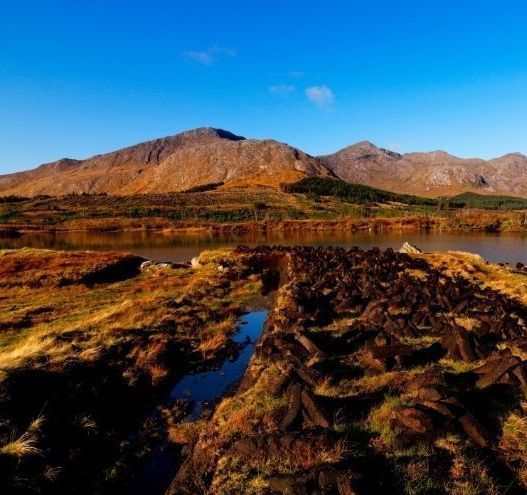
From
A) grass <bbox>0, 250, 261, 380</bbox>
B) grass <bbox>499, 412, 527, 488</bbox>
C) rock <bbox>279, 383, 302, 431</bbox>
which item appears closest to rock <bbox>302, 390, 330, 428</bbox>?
rock <bbox>279, 383, 302, 431</bbox>

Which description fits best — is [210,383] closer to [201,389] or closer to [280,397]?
[201,389]

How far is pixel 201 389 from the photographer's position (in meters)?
18.3

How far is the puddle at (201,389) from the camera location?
12078 mm

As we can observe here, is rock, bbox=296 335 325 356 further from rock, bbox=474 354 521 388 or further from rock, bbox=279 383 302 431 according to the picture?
rock, bbox=474 354 521 388

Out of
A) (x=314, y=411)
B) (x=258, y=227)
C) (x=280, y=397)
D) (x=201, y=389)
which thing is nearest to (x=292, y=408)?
(x=314, y=411)

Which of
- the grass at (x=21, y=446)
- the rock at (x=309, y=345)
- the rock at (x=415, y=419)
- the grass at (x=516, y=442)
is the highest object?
the rock at (x=415, y=419)

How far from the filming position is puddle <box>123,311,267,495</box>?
1208cm

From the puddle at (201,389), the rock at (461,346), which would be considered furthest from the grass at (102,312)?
the rock at (461,346)

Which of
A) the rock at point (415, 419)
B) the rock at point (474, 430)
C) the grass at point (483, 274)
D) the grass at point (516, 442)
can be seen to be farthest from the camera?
the grass at point (483, 274)

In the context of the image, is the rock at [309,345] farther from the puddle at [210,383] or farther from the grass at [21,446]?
the grass at [21,446]

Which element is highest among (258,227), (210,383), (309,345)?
(309,345)

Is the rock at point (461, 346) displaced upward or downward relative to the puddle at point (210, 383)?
upward

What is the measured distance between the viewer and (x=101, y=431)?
1462 centimetres

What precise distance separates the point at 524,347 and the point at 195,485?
14576mm
